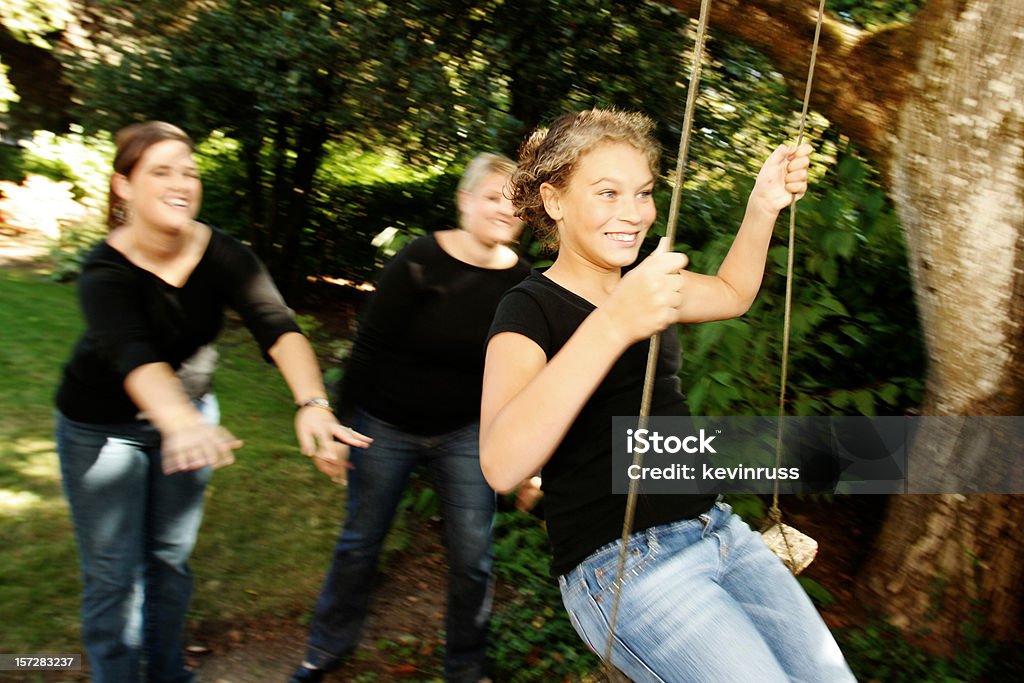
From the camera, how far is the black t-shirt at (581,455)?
1.81 m

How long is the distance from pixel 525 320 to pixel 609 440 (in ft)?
1.01

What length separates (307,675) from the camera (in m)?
3.41

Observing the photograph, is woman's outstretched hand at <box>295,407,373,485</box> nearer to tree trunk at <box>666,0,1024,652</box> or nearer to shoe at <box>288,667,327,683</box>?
shoe at <box>288,667,327,683</box>

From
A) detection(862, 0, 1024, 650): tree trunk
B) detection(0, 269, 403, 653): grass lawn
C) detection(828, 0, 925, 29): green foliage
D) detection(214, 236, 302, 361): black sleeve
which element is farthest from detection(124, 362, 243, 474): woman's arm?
detection(828, 0, 925, 29): green foliage

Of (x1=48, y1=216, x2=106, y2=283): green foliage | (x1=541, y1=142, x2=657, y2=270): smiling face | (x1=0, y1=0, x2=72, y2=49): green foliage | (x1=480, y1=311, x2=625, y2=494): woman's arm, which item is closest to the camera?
(x1=480, y1=311, x2=625, y2=494): woman's arm

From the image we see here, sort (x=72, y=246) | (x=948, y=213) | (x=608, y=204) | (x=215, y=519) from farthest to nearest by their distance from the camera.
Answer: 1. (x=72, y=246)
2. (x=215, y=519)
3. (x=948, y=213)
4. (x=608, y=204)

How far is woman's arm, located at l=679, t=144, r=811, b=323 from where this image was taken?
7.45ft

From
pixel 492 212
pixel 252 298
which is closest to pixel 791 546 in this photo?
pixel 492 212

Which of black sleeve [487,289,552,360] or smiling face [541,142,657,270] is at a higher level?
smiling face [541,142,657,270]

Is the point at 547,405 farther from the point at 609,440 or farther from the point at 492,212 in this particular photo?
the point at 492,212

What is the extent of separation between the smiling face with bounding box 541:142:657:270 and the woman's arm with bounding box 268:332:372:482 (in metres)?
1.00

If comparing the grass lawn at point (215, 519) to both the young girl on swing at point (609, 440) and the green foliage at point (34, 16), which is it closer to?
the young girl on swing at point (609, 440)

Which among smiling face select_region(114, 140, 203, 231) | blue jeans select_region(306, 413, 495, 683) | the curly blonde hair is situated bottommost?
blue jeans select_region(306, 413, 495, 683)

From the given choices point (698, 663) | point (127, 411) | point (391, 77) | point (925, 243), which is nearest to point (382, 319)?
point (127, 411)
